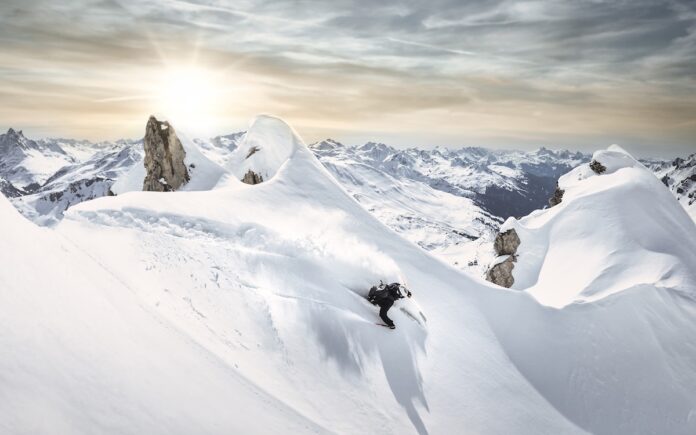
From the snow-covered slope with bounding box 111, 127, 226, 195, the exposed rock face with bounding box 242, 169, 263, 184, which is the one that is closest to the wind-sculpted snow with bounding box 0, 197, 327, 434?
the snow-covered slope with bounding box 111, 127, 226, 195

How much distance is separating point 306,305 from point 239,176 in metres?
33.3

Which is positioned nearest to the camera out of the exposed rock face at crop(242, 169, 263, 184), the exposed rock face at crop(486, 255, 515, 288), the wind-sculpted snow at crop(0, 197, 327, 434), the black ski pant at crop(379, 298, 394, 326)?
the wind-sculpted snow at crop(0, 197, 327, 434)

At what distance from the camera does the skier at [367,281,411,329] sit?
19156 millimetres

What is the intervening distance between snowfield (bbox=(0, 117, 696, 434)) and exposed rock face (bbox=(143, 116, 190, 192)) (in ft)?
59.7

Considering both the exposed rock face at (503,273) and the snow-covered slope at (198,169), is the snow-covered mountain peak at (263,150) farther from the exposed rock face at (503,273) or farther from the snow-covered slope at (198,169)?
the exposed rock face at (503,273)

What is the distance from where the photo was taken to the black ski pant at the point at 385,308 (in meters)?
19.1

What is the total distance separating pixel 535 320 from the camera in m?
25.8

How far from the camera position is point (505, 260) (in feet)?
162

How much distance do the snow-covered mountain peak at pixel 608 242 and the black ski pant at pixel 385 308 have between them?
1586cm

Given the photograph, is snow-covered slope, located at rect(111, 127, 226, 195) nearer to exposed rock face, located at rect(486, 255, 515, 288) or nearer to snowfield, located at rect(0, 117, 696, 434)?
snowfield, located at rect(0, 117, 696, 434)

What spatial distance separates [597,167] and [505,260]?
2349 centimetres

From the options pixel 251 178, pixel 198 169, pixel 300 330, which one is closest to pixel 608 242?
pixel 300 330

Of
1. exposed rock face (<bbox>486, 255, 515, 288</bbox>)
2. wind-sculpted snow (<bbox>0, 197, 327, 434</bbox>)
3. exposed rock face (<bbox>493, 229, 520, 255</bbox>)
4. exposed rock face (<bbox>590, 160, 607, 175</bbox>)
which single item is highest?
exposed rock face (<bbox>590, 160, 607, 175</bbox>)

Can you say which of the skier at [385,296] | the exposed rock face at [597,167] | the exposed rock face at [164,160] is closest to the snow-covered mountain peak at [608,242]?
the exposed rock face at [597,167]
